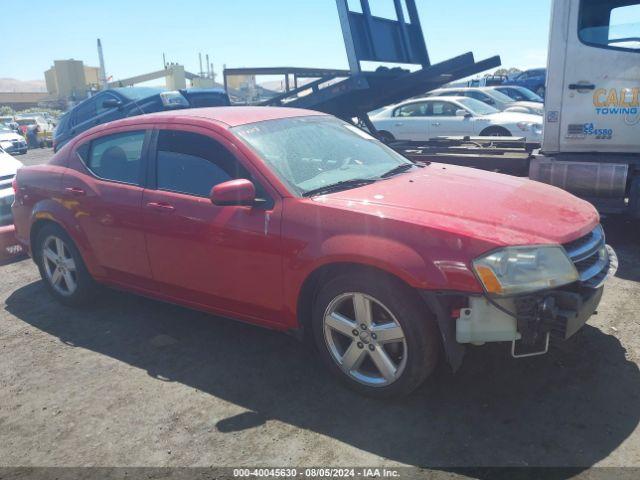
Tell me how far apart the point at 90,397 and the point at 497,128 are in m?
11.3

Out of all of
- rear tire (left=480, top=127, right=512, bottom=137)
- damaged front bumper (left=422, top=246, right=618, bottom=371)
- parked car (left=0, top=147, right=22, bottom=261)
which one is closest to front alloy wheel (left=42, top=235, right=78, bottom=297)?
parked car (left=0, top=147, right=22, bottom=261)

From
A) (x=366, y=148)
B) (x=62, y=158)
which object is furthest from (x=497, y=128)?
(x=62, y=158)

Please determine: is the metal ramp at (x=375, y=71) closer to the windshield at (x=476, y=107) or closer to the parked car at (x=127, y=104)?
the parked car at (x=127, y=104)

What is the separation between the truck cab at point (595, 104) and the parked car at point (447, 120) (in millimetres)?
6888

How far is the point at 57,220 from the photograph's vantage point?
4645mm

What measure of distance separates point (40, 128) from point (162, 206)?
31160 millimetres

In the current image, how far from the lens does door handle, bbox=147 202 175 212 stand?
384cm

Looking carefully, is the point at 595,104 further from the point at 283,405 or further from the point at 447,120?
the point at 447,120

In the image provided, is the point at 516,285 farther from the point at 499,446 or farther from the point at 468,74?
the point at 468,74

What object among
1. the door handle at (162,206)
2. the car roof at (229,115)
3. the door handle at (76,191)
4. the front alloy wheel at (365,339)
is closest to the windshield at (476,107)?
the car roof at (229,115)

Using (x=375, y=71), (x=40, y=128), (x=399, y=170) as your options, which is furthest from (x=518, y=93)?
(x=40, y=128)

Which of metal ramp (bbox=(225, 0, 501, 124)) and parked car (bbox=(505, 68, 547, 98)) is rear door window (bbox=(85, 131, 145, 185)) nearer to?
metal ramp (bbox=(225, 0, 501, 124))

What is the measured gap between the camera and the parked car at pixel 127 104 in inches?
398

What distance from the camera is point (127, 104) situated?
34.0 feet
